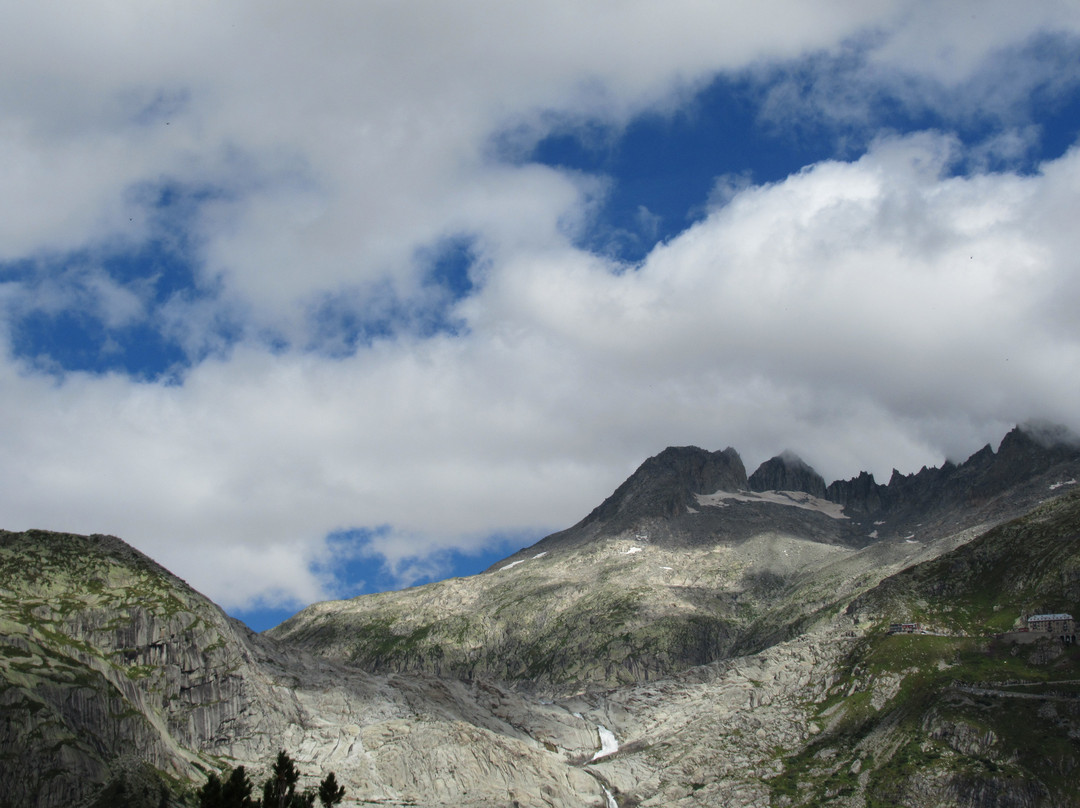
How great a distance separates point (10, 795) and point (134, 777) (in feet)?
75.4

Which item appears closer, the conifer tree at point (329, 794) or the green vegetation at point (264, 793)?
the green vegetation at point (264, 793)

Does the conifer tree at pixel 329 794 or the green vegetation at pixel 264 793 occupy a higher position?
the green vegetation at pixel 264 793

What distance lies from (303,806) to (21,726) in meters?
108

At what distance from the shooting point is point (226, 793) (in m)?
119

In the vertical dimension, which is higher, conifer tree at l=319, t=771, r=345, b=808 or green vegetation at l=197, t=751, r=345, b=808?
green vegetation at l=197, t=751, r=345, b=808

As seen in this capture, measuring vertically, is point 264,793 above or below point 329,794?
above

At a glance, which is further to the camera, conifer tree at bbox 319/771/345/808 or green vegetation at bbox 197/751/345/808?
conifer tree at bbox 319/771/345/808

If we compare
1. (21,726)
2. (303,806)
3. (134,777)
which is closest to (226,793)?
(303,806)

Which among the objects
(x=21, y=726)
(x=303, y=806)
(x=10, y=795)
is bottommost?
(x=303, y=806)

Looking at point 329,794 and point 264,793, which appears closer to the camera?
point 264,793

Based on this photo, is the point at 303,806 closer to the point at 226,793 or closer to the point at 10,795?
the point at 226,793

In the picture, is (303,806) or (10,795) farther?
(10,795)

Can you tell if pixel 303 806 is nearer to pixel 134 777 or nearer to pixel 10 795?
pixel 134 777

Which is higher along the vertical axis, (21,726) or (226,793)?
(21,726)
